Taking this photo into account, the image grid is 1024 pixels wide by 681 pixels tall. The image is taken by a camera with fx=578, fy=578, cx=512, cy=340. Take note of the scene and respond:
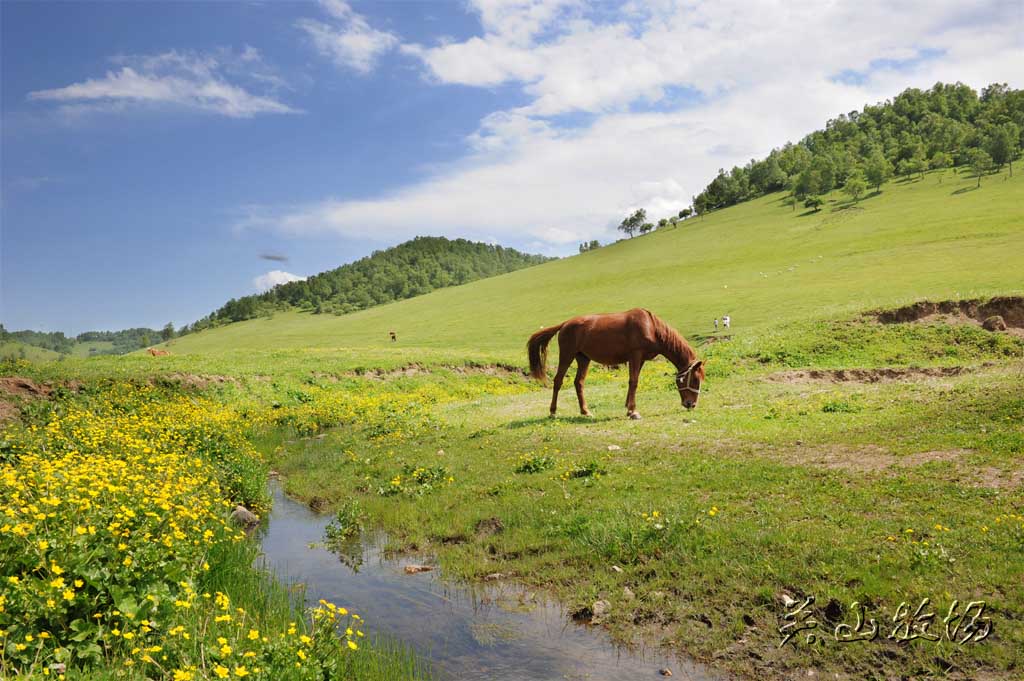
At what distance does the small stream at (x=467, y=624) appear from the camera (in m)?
6.57

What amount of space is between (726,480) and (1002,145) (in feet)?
388

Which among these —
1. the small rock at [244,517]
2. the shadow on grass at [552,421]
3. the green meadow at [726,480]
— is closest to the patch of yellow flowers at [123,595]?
the small rock at [244,517]

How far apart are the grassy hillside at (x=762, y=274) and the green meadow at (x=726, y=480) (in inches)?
495

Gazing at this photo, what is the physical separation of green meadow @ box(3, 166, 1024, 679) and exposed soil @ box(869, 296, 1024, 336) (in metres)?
0.50

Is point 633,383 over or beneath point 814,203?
beneath

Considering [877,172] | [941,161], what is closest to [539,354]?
[877,172]

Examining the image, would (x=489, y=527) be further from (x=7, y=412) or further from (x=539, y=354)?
(x=7, y=412)

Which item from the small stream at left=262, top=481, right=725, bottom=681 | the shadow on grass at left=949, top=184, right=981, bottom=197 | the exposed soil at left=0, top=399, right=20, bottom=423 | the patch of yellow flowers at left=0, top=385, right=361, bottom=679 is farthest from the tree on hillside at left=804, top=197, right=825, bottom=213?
the patch of yellow flowers at left=0, top=385, right=361, bottom=679

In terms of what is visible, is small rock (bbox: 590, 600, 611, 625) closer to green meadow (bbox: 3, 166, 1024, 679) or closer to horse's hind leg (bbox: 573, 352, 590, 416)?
green meadow (bbox: 3, 166, 1024, 679)

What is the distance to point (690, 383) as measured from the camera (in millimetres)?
18016

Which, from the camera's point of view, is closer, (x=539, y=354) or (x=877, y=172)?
(x=539, y=354)

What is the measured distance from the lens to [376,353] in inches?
1581

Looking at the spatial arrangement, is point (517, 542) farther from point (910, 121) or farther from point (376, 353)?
point (910, 121)

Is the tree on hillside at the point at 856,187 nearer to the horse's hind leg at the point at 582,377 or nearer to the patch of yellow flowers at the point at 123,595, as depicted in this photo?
the horse's hind leg at the point at 582,377
